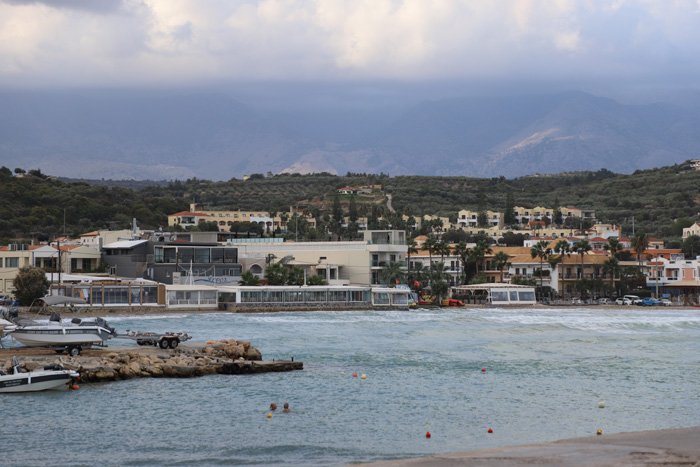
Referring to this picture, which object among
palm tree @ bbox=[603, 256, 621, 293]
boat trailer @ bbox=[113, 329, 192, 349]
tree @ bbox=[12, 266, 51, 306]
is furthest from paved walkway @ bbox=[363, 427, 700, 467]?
palm tree @ bbox=[603, 256, 621, 293]

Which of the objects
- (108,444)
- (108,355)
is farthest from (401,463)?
(108,355)

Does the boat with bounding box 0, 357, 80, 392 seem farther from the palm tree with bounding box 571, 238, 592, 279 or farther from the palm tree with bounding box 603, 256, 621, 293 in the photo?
the palm tree with bounding box 603, 256, 621, 293

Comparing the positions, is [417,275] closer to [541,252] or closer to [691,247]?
[541,252]

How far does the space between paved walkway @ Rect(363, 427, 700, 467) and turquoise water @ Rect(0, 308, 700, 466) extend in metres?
1.41

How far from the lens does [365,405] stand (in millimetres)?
32000

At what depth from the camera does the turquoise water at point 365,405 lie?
25.6m

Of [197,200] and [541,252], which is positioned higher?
[197,200]

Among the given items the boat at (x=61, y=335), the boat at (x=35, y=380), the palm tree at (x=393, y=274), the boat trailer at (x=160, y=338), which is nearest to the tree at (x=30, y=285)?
the boat trailer at (x=160, y=338)

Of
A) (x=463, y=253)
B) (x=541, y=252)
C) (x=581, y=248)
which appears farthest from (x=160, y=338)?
(x=581, y=248)

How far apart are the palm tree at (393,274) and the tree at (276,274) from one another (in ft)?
35.2

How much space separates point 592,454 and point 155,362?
20015mm

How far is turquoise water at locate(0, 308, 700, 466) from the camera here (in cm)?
2556

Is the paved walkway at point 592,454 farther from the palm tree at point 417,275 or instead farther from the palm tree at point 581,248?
the palm tree at point 581,248

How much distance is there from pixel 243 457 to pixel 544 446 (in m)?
8.18
